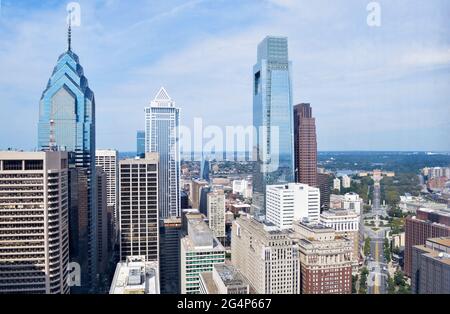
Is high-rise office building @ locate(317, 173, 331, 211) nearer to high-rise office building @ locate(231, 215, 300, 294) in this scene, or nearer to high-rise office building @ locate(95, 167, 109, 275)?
high-rise office building @ locate(231, 215, 300, 294)

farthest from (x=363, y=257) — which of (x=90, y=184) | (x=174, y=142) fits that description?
(x=90, y=184)

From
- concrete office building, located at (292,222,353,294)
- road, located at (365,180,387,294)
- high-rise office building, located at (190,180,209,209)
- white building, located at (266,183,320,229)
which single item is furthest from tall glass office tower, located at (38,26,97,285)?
road, located at (365,180,387,294)

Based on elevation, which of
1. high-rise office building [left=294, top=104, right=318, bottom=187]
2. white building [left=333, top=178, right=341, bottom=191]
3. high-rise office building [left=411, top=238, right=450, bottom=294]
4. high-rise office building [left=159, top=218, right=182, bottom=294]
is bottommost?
high-rise office building [left=159, top=218, right=182, bottom=294]

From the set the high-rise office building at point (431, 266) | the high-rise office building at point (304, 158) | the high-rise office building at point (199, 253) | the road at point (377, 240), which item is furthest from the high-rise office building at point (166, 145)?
the road at point (377, 240)

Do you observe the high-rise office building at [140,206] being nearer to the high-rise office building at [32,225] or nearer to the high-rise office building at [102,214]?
the high-rise office building at [102,214]

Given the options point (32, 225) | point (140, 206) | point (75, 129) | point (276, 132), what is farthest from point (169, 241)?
point (32, 225)
